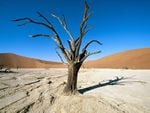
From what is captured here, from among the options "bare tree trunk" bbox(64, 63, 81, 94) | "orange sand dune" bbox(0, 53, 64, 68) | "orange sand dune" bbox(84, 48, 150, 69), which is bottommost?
"bare tree trunk" bbox(64, 63, 81, 94)

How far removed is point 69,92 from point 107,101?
6.75 ft

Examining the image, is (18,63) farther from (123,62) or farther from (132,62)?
(132,62)

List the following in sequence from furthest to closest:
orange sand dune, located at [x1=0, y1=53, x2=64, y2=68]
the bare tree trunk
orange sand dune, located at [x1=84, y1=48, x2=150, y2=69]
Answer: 1. orange sand dune, located at [x1=0, y1=53, x2=64, y2=68]
2. orange sand dune, located at [x1=84, y1=48, x2=150, y2=69]
3. the bare tree trunk

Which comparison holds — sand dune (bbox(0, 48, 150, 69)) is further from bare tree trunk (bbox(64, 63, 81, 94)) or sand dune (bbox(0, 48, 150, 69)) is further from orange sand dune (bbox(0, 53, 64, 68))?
bare tree trunk (bbox(64, 63, 81, 94))

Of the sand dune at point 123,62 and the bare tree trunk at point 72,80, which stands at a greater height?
the sand dune at point 123,62

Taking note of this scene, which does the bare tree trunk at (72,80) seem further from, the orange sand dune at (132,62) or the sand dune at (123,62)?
the sand dune at (123,62)

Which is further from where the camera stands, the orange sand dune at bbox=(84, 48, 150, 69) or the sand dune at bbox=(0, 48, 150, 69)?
the sand dune at bbox=(0, 48, 150, 69)

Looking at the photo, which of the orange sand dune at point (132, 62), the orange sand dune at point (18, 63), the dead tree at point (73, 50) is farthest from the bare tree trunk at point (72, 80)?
the orange sand dune at point (18, 63)

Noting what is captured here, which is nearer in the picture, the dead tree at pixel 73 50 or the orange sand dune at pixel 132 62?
the dead tree at pixel 73 50

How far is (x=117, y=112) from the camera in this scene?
5695 mm

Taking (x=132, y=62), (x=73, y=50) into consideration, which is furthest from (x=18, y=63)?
(x=73, y=50)

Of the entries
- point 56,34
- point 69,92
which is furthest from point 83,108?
point 56,34

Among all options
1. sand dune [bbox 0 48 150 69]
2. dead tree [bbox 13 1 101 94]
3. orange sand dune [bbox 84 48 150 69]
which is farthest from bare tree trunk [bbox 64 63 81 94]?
sand dune [bbox 0 48 150 69]

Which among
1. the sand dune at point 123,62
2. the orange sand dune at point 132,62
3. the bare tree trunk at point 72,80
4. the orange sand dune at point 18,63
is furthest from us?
the orange sand dune at point 18,63
